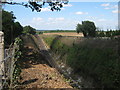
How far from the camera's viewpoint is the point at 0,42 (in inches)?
→ 293

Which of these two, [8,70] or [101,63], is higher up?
[8,70]

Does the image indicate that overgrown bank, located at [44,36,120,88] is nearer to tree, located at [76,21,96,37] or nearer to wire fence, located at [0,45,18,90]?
wire fence, located at [0,45,18,90]

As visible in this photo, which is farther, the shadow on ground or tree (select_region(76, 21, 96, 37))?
tree (select_region(76, 21, 96, 37))

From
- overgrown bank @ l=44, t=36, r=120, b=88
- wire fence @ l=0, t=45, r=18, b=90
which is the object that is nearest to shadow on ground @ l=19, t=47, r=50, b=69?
overgrown bank @ l=44, t=36, r=120, b=88

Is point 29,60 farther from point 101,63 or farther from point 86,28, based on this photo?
point 86,28

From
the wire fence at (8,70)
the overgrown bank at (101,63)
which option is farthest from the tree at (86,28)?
the wire fence at (8,70)

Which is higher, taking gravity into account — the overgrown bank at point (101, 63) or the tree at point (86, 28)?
the tree at point (86, 28)

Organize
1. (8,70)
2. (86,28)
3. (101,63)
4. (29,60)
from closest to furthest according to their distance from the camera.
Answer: (8,70), (101,63), (29,60), (86,28)

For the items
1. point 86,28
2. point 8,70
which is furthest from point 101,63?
point 86,28

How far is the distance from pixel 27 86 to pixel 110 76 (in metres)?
4.89

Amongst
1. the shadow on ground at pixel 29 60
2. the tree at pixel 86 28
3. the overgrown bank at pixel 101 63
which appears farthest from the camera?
the tree at pixel 86 28

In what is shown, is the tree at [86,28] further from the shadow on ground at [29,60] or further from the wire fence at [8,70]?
the wire fence at [8,70]

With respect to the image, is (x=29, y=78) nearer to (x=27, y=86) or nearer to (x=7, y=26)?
(x=27, y=86)

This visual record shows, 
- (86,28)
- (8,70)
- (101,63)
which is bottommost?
(101,63)
